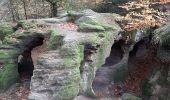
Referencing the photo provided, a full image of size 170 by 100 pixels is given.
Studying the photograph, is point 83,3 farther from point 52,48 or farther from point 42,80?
point 42,80

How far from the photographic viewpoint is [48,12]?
26562 mm

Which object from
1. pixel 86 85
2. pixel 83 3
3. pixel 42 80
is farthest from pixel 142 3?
pixel 83 3

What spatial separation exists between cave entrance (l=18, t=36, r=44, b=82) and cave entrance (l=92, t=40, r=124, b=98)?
335cm

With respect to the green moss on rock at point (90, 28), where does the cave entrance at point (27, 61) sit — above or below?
below

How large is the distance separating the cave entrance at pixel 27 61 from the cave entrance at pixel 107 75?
335cm

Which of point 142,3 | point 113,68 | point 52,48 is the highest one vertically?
point 142,3

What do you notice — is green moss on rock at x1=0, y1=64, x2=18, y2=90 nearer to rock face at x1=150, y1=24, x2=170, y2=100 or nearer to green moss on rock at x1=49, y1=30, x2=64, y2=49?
green moss on rock at x1=49, y1=30, x2=64, y2=49

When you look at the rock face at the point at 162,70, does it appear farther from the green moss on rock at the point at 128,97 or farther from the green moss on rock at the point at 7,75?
the green moss on rock at the point at 7,75

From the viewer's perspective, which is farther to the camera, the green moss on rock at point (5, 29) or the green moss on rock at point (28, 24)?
the green moss on rock at point (5, 29)

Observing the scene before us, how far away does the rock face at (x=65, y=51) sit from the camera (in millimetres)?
12773

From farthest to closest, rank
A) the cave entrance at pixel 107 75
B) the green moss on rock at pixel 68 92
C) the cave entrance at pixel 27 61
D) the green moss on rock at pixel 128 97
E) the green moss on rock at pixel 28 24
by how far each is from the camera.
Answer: the cave entrance at pixel 107 75 → the cave entrance at pixel 27 61 → the green moss on rock at pixel 28 24 → the green moss on rock at pixel 128 97 → the green moss on rock at pixel 68 92

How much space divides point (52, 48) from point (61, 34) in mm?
789

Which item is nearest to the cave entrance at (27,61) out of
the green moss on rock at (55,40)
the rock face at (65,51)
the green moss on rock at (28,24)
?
the rock face at (65,51)

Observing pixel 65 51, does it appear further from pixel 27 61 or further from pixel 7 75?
pixel 27 61
